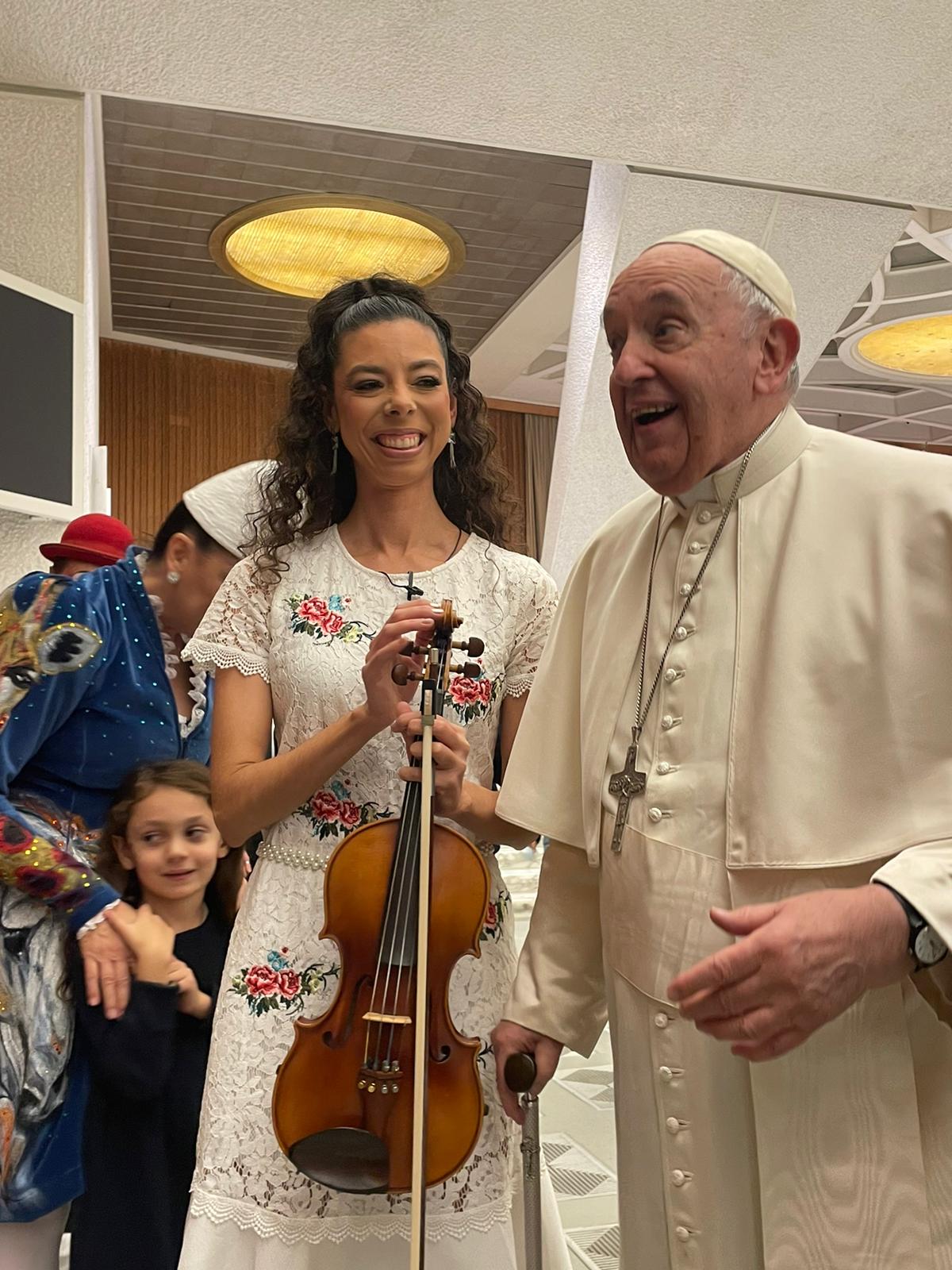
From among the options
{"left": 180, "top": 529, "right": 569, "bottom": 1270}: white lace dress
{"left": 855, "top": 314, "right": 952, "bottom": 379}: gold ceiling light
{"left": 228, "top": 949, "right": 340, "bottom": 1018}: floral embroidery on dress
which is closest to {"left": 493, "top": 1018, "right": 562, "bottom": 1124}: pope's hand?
{"left": 180, "top": 529, "right": 569, "bottom": 1270}: white lace dress

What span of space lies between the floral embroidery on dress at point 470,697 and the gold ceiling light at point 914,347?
971 cm

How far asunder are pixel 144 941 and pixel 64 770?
0.40 m

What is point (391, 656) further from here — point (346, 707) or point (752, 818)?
point (752, 818)

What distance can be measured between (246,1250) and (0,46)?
11.6ft

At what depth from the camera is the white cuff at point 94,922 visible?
2141 millimetres

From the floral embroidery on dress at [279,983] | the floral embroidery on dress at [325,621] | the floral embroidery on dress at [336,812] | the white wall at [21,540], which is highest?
the white wall at [21,540]

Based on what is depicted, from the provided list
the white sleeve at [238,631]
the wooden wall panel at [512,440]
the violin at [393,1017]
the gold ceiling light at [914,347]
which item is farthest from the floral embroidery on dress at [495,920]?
the wooden wall panel at [512,440]

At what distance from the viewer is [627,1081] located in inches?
60.0

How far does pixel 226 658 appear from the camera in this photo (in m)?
1.88

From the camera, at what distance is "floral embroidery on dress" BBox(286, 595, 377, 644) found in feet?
6.26

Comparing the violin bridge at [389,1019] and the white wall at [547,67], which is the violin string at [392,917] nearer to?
the violin bridge at [389,1019]

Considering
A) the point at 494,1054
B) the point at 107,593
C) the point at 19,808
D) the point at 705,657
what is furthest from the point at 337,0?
the point at 494,1054

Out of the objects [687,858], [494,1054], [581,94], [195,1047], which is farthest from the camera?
[581,94]

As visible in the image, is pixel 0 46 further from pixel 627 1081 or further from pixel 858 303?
pixel 858 303
